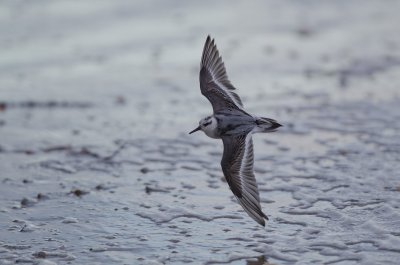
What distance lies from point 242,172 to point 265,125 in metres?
0.50

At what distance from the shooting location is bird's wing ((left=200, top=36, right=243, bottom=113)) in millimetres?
6027

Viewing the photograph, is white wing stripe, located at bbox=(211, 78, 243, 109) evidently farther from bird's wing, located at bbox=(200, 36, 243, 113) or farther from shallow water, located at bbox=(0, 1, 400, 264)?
shallow water, located at bbox=(0, 1, 400, 264)

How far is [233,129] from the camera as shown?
5.62 metres

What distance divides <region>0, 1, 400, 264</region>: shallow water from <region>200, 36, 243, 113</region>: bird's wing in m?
0.56

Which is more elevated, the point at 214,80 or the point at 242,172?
the point at 214,80

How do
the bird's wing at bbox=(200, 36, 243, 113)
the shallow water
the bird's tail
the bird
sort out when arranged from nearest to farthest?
1. the shallow water
2. the bird
3. the bird's tail
4. the bird's wing at bbox=(200, 36, 243, 113)

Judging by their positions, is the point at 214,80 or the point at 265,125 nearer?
the point at 265,125

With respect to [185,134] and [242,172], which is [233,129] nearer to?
[242,172]

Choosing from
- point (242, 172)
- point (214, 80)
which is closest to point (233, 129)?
point (242, 172)

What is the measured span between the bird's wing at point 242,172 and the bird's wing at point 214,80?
1.76 feet

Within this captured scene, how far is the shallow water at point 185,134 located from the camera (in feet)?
14.9

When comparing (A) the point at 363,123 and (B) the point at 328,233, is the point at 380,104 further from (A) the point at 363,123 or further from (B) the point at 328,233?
(B) the point at 328,233

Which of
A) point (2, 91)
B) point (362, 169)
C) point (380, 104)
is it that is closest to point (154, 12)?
point (2, 91)

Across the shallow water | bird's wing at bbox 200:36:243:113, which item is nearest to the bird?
bird's wing at bbox 200:36:243:113
